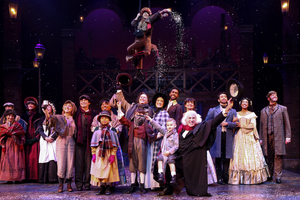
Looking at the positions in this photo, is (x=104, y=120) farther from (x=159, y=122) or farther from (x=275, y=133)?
(x=275, y=133)

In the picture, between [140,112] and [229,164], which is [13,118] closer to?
[140,112]

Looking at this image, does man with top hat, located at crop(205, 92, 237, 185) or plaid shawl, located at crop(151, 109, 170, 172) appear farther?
man with top hat, located at crop(205, 92, 237, 185)

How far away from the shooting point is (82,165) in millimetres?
6020

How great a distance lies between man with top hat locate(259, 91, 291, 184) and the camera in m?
6.79

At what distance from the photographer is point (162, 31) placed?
13.5 metres

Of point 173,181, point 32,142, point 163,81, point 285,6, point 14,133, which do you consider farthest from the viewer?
point 163,81

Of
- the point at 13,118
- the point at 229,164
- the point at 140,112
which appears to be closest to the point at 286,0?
the point at 229,164

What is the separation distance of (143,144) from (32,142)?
2789mm

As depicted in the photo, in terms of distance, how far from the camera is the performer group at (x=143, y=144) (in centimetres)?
537

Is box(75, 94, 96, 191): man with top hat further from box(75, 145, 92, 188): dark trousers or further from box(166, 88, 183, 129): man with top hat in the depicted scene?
box(166, 88, 183, 129): man with top hat

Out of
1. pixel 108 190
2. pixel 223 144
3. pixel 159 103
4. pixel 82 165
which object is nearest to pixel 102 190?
pixel 108 190

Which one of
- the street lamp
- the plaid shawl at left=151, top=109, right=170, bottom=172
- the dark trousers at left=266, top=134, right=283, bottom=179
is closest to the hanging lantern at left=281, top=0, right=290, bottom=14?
the dark trousers at left=266, top=134, right=283, bottom=179

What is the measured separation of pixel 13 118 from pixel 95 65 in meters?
6.28

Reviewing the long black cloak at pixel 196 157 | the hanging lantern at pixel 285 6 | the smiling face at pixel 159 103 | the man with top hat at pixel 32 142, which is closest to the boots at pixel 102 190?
the long black cloak at pixel 196 157
